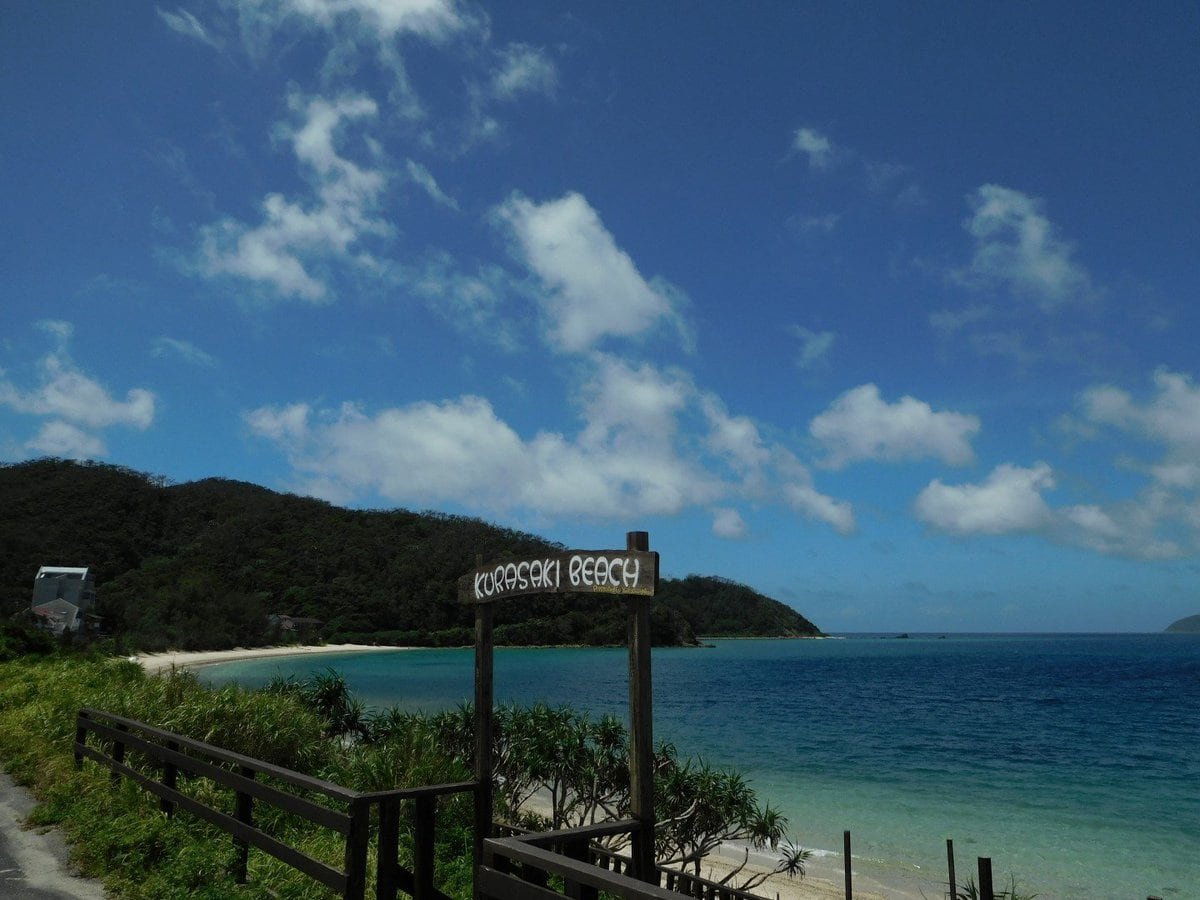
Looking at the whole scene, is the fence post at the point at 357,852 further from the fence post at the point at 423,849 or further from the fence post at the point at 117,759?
the fence post at the point at 117,759

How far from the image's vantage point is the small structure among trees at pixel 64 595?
68938 millimetres

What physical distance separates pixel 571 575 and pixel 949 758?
38.4m

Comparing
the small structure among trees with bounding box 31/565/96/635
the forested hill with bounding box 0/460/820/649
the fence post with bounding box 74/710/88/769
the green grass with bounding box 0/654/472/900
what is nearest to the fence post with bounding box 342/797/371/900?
the green grass with bounding box 0/654/472/900

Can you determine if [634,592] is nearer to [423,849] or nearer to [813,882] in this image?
[423,849]

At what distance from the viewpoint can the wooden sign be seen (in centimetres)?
493

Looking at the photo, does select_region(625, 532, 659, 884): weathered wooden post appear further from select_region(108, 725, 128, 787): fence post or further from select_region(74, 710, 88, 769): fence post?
select_region(74, 710, 88, 769): fence post

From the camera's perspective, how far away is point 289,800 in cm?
539

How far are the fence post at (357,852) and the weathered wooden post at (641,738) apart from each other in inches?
66.5

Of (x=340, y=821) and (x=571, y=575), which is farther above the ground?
(x=571, y=575)

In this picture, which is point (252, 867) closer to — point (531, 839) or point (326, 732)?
point (531, 839)

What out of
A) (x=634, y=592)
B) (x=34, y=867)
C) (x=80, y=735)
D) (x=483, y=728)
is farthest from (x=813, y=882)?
(x=634, y=592)

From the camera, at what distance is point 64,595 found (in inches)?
2899

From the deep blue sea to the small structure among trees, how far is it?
13.3 metres

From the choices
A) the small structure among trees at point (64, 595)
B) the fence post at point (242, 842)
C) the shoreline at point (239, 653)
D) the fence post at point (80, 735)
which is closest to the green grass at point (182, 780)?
the fence post at point (242, 842)
